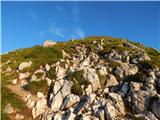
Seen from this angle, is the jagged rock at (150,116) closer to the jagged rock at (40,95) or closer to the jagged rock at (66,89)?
the jagged rock at (66,89)

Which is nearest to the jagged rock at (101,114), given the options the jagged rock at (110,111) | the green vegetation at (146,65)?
the jagged rock at (110,111)

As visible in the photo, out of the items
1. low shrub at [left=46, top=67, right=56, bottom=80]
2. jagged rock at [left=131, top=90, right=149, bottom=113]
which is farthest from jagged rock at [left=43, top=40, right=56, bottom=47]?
jagged rock at [left=131, top=90, right=149, bottom=113]

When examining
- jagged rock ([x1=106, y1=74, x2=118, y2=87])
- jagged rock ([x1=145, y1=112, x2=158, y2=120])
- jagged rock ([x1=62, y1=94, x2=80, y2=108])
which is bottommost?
jagged rock ([x1=145, y1=112, x2=158, y2=120])

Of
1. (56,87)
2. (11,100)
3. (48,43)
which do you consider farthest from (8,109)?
(48,43)

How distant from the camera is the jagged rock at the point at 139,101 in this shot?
30.4 metres

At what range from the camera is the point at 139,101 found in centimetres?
3108

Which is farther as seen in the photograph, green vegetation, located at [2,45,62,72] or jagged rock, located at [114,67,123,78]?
green vegetation, located at [2,45,62,72]

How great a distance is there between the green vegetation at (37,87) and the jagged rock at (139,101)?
13.6 metres

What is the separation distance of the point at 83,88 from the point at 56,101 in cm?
461

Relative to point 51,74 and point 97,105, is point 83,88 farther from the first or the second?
point 51,74

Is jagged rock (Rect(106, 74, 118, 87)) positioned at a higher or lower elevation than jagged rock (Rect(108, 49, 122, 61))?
lower

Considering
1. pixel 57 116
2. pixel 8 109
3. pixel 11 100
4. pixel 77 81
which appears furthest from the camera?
pixel 77 81

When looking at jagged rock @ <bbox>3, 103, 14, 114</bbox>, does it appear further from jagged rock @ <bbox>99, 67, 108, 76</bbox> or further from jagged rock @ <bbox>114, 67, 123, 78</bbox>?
jagged rock @ <bbox>114, 67, 123, 78</bbox>

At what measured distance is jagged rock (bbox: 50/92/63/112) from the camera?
33844mm
